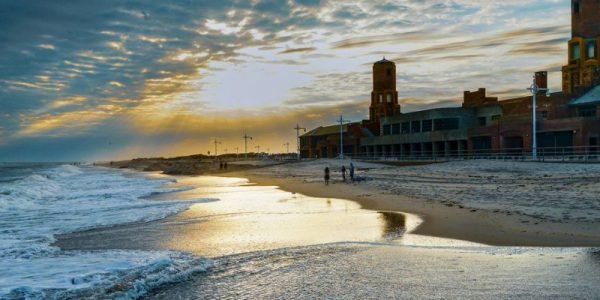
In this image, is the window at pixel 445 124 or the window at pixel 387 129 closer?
the window at pixel 445 124

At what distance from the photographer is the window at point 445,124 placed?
222ft

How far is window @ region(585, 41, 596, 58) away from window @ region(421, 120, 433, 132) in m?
22.7

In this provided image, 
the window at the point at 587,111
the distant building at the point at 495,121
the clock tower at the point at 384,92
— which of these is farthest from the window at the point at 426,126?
the clock tower at the point at 384,92

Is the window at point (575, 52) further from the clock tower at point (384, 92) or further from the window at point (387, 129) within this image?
the clock tower at point (384, 92)

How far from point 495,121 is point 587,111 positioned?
33.9 feet

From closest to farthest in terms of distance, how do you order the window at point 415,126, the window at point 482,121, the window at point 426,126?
the window at point 482,121
the window at point 426,126
the window at point 415,126

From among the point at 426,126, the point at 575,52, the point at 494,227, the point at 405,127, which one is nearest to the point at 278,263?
the point at 494,227

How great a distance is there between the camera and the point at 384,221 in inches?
584

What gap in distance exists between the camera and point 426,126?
70812 mm

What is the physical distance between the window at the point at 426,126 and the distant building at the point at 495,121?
15 cm

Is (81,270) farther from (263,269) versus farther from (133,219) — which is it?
(133,219)

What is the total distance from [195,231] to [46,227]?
19.0 feet

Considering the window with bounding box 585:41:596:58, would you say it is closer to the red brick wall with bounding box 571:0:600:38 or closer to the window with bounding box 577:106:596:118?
the red brick wall with bounding box 571:0:600:38

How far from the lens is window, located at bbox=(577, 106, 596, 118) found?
168 feet
